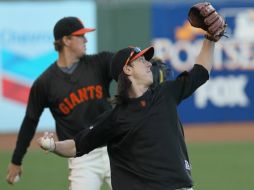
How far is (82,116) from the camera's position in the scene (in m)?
6.47

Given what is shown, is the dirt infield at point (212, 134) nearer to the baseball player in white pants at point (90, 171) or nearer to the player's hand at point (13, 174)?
the player's hand at point (13, 174)

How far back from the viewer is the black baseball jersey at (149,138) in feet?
15.9

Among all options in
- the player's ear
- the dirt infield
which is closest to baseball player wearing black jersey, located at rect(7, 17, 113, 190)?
the player's ear

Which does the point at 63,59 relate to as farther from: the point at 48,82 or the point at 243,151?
the point at 243,151

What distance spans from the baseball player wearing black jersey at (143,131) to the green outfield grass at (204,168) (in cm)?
405

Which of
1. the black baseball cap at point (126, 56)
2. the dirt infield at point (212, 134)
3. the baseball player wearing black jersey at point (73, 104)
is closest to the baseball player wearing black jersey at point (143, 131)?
the black baseball cap at point (126, 56)

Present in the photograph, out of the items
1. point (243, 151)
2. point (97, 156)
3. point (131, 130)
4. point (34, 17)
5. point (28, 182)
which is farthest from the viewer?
point (34, 17)

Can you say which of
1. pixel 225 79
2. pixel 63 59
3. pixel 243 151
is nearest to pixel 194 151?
pixel 243 151

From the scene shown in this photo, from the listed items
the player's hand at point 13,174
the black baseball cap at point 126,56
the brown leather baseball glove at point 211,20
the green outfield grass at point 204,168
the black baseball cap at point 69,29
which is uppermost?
the brown leather baseball glove at point 211,20

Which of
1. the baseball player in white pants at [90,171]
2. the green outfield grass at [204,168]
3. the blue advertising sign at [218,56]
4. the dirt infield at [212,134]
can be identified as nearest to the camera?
the baseball player in white pants at [90,171]

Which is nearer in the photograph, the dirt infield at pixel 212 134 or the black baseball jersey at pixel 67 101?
the black baseball jersey at pixel 67 101

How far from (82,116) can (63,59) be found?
630mm

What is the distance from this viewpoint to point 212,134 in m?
13.8

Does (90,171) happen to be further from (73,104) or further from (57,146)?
(57,146)
